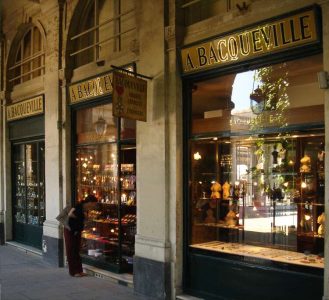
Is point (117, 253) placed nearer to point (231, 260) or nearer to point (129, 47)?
point (231, 260)

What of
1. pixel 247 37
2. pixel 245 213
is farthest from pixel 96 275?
pixel 247 37

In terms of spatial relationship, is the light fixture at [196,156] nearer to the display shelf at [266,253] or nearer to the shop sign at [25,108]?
the display shelf at [266,253]

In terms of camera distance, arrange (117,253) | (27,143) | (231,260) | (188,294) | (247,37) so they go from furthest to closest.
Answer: (27,143)
(117,253)
(188,294)
(231,260)
(247,37)

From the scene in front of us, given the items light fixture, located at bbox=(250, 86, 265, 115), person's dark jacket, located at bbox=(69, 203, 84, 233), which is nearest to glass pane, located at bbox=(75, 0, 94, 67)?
person's dark jacket, located at bbox=(69, 203, 84, 233)

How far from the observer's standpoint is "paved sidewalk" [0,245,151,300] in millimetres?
8039

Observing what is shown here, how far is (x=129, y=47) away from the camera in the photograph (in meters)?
8.84

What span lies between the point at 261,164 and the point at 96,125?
3947 mm

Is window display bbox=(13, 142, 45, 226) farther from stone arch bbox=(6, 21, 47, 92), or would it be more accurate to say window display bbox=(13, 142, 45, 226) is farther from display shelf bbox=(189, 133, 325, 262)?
display shelf bbox=(189, 133, 325, 262)

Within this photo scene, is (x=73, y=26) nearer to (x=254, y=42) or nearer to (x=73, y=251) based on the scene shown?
(x=73, y=251)

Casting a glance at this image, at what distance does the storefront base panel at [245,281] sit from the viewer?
20.1 ft

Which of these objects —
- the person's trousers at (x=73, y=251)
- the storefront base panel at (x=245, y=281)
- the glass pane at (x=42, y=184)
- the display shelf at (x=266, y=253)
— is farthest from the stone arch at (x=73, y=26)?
the storefront base panel at (x=245, y=281)

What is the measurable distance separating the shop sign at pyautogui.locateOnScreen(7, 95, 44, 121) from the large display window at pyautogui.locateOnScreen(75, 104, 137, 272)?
165 cm

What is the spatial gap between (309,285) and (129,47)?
5.24m

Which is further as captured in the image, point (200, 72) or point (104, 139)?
point (104, 139)
